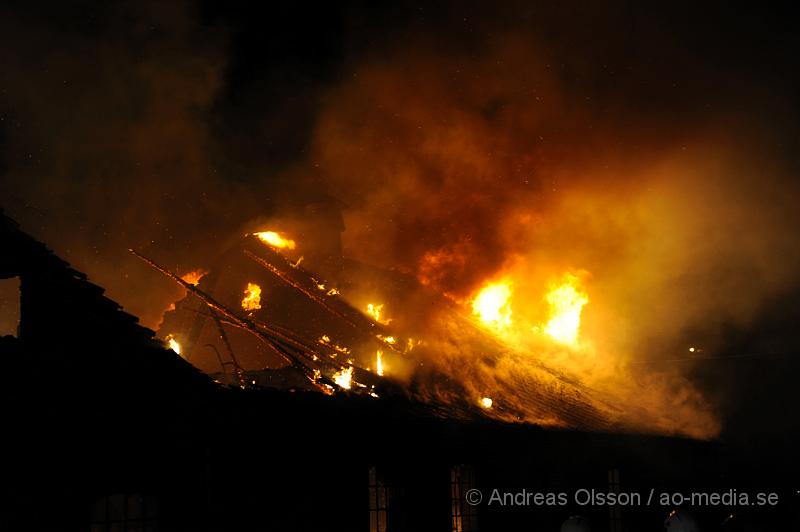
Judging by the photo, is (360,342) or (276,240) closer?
(360,342)

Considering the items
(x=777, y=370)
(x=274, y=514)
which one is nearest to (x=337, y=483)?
(x=274, y=514)

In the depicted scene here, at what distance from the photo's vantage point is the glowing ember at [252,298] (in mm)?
19984

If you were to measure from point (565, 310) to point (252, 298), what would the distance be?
12510 mm

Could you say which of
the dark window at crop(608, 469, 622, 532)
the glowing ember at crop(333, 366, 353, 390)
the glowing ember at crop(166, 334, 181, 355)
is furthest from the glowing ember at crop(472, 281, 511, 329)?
the glowing ember at crop(333, 366, 353, 390)

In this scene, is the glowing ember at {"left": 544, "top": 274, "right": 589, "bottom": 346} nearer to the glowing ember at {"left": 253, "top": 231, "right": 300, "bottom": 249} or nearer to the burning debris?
the burning debris

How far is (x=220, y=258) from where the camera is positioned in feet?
69.2

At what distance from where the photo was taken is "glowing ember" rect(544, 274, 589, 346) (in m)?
26.1

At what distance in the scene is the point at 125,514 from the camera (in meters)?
8.90

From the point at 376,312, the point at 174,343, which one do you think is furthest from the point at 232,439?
the point at 376,312

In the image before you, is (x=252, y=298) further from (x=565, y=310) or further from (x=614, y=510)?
(x=565, y=310)

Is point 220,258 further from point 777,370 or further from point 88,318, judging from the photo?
point 777,370

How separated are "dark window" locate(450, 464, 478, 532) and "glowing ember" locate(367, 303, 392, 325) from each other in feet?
20.1

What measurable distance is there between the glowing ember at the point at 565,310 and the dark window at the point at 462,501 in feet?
40.3

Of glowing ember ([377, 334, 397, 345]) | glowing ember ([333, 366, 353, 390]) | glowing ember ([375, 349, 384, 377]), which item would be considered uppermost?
glowing ember ([377, 334, 397, 345])
